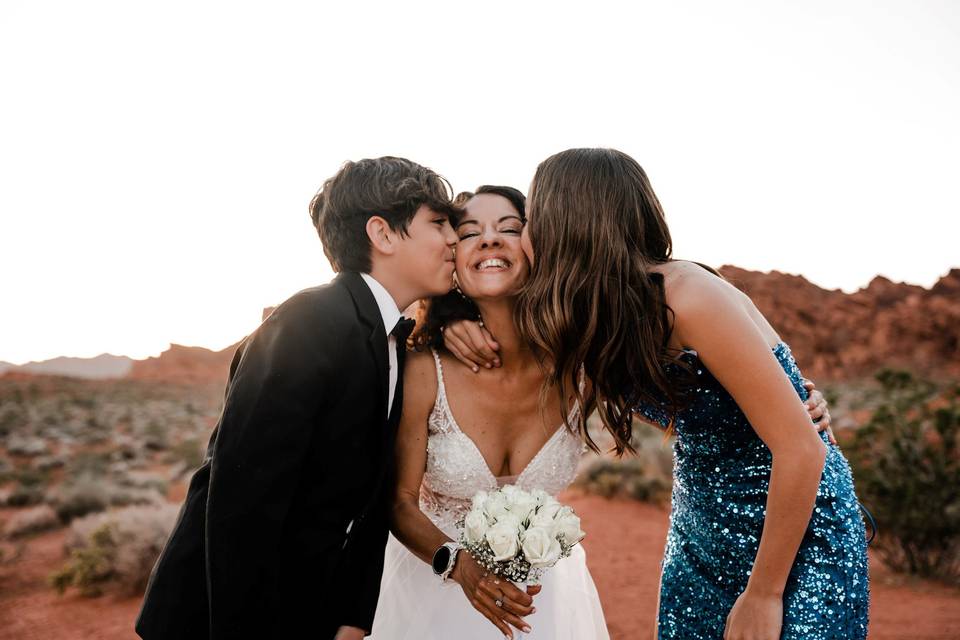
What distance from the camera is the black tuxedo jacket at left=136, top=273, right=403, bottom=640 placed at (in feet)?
7.57

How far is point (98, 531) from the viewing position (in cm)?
921

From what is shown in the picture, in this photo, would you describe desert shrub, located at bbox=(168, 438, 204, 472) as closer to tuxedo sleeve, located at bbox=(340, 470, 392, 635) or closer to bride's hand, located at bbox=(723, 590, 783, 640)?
tuxedo sleeve, located at bbox=(340, 470, 392, 635)

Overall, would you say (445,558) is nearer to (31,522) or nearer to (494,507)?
(494,507)

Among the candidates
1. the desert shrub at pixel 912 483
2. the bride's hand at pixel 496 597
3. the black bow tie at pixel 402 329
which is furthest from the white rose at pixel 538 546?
the desert shrub at pixel 912 483

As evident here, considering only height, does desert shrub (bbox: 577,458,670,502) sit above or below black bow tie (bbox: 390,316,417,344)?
below

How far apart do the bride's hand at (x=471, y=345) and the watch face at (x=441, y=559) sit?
1.02m

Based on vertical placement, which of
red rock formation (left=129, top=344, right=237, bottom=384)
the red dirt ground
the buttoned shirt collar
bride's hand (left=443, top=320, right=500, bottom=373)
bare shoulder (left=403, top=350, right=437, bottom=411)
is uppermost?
the buttoned shirt collar

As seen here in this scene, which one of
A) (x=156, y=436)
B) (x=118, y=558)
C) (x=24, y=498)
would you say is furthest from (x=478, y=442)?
(x=156, y=436)

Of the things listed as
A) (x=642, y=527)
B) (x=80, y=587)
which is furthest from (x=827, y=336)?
(x=80, y=587)

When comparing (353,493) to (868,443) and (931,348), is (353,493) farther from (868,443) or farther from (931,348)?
(931,348)

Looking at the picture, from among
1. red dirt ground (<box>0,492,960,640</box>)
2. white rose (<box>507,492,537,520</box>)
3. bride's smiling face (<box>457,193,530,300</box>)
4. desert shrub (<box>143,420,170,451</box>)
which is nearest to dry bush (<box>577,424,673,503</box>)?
red dirt ground (<box>0,492,960,640</box>)

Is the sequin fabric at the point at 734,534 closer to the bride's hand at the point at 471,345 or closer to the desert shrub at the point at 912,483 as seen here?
the bride's hand at the point at 471,345

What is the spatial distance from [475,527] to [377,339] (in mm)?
818

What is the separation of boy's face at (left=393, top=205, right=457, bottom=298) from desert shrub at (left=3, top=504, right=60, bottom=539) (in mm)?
11709
